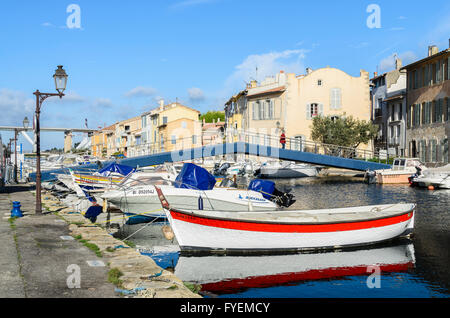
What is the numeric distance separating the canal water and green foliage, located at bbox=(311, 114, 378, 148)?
33.5m

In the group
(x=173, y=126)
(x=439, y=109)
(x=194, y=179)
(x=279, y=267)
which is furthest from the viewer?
(x=173, y=126)

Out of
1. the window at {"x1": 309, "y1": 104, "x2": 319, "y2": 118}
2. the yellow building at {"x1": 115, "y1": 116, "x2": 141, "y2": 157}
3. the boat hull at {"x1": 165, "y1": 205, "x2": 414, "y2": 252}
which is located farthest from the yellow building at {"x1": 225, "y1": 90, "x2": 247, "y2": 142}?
the boat hull at {"x1": 165, "y1": 205, "x2": 414, "y2": 252}

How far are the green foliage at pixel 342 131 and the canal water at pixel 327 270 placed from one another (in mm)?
33475

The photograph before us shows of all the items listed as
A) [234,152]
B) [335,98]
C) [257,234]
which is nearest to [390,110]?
[335,98]

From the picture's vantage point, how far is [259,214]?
14.3 meters

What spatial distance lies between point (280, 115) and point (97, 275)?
47187 millimetres

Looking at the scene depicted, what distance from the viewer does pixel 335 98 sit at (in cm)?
5388

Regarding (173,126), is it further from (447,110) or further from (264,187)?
(264,187)

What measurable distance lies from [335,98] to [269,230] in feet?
142

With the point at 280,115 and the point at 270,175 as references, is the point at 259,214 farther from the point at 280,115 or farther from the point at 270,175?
the point at 280,115

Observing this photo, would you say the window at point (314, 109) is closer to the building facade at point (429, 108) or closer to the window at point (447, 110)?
the building facade at point (429, 108)

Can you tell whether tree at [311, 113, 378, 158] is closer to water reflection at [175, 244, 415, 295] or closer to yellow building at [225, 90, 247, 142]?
yellow building at [225, 90, 247, 142]
